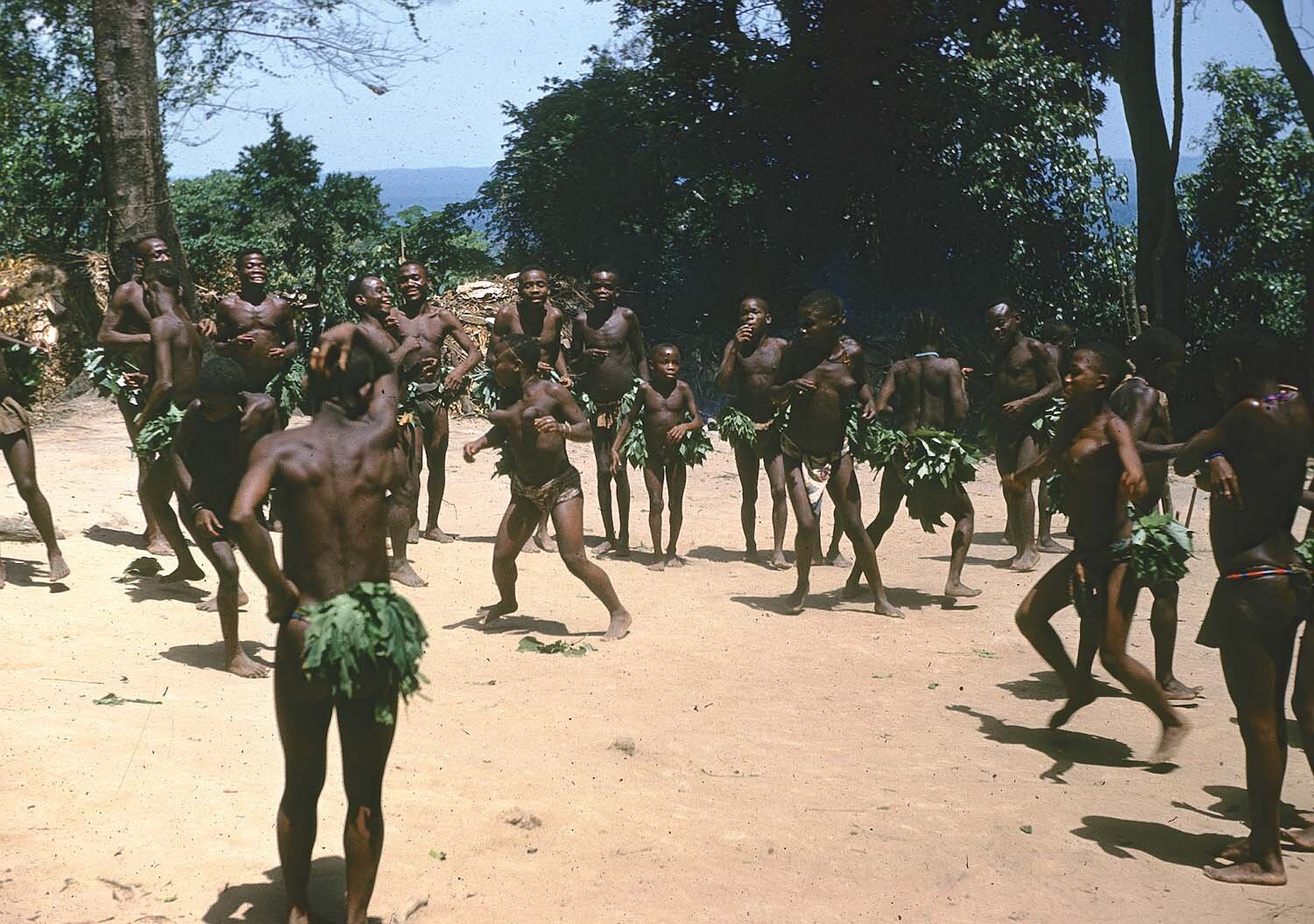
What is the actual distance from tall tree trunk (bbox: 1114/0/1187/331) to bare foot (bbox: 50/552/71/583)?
1420 centimetres

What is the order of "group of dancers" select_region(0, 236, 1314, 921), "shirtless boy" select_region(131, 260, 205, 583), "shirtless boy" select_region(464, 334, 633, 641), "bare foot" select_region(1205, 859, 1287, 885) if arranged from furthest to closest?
1. "shirtless boy" select_region(131, 260, 205, 583)
2. "shirtless boy" select_region(464, 334, 633, 641)
3. "bare foot" select_region(1205, 859, 1287, 885)
4. "group of dancers" select_region(0, 236, 1314, 921)

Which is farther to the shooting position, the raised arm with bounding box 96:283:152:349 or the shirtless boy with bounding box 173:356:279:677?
the raised arm with bounding box 96:283:152:349

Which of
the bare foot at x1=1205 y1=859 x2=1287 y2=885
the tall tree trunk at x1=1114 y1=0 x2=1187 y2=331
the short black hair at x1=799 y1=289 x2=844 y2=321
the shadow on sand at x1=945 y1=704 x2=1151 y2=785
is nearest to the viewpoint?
the bare foot at x1=1205 y1=859 x2=1287 y2=885

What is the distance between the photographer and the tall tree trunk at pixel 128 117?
42.4 ft

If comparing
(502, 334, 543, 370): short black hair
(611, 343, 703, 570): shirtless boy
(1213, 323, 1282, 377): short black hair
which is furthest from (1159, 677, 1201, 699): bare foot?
(611, 343, 703, 570): shirtless boy

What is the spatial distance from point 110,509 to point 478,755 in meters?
6.31

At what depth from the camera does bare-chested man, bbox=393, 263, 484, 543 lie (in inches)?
414

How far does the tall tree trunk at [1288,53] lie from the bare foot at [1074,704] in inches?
467

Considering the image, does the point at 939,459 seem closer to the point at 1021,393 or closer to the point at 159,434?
the point at 1021,393

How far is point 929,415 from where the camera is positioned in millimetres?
10016

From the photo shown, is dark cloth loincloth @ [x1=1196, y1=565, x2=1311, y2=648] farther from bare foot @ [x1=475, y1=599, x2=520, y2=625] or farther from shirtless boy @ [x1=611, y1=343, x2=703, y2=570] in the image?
shirtless boy @ [x1=611, y1=343, x2=703, y2=570]

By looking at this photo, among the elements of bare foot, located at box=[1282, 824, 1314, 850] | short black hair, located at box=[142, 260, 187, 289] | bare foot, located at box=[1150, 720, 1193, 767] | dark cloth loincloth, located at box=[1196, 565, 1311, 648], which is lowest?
bare foot, located at box=[1282, 824, 1314, 850]

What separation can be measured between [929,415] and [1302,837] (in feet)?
16.3

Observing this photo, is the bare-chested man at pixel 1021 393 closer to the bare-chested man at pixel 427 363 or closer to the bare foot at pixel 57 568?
the bare-chested man at pixel 427 363
